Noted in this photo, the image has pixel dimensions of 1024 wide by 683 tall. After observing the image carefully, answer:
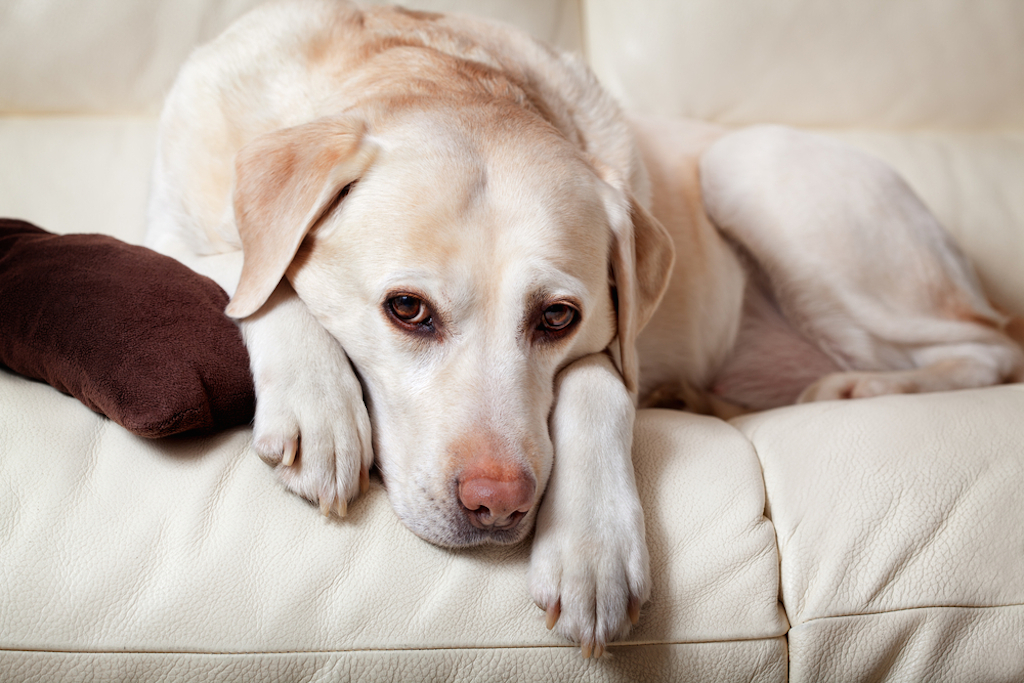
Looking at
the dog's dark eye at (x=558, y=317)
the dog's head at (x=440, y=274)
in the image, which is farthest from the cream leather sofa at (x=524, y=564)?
the dog's dark eye at (x=558, y=317)

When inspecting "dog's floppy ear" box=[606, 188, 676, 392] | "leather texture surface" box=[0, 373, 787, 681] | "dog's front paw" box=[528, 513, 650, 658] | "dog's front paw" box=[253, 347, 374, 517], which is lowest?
"leather texture surface" box=[0, 373, 787, 681]

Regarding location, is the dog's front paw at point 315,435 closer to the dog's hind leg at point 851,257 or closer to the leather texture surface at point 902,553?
the leather texture surface at point 902,553

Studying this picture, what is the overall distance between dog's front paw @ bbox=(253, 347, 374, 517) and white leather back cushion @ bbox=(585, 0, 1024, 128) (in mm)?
1884

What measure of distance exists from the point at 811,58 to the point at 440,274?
2072 millimetres

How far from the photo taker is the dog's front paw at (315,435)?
1.05m

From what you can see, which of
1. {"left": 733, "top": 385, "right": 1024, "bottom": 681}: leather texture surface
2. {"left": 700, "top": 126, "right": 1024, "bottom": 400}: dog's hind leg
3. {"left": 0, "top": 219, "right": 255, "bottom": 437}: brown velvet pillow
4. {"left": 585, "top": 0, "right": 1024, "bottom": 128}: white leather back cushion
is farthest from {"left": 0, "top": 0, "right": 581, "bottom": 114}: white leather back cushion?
{"left": 733, "top": 385, "right": 1024, "bottom": 681}: leather texture surface

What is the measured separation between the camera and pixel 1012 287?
2.51 meters

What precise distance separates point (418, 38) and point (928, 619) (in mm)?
1513

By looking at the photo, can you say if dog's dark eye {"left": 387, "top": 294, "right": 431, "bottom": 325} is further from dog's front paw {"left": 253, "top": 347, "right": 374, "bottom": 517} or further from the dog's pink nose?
the dog's pink nose

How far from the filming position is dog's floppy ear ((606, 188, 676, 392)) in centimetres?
136

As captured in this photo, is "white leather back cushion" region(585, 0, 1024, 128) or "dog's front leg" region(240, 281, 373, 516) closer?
"dog's front leg" region(240, 281, 373, 516)

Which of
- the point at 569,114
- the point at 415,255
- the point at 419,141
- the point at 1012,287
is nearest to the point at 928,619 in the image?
Result: the point at 415,255

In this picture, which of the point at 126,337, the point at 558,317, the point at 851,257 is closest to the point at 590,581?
the point at 558,317

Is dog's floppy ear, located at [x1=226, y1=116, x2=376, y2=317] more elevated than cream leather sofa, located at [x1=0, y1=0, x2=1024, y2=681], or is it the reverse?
dog's floppy ear, located at [x1=226, y1=116, x2=376, y2=317]
